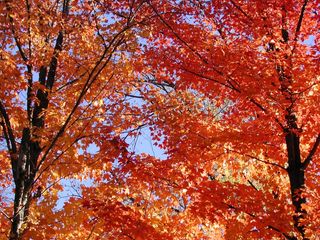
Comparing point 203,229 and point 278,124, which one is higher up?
point 278,124

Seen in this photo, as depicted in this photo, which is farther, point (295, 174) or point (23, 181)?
point (295, 174)

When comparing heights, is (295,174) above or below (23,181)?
below

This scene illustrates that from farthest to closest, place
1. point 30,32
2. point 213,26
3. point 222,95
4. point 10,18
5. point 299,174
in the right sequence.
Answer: point 213,26 → point 222,95 → point 299,174 → point 30,32 → point 10,18

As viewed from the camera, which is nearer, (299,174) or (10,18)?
(10,18)

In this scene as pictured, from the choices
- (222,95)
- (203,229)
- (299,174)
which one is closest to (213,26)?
(222,95)

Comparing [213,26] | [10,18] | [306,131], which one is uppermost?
[213,26]

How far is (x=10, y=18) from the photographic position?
6676 mm

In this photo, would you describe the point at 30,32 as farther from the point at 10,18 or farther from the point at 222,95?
the point at 222,95

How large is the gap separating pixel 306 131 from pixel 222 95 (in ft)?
6.58

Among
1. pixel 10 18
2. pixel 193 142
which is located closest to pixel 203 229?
pixel 193 142

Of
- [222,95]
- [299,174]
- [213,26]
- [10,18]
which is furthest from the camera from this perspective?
[213,26]

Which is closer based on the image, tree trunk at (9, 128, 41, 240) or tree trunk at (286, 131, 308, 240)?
tree trunk at (9, 128, 41, 240)

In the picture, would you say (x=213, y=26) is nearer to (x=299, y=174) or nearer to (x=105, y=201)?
(x=299, y=174)

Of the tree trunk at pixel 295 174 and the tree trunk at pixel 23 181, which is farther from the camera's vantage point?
the tree trunk at pixel 295 174
